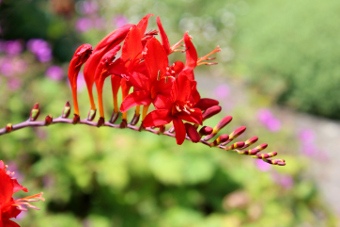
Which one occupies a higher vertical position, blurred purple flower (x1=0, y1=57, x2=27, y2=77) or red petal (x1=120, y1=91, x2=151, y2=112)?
blurred purple flower (x1=0, y1=57, x2=27, y2=77)

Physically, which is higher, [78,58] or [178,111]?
[78,58]

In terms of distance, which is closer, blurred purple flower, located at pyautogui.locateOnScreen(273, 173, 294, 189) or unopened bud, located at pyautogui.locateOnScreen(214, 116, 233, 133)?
unopened bud, located at pyautogui.locateOnScreen(214, 116, 233, 133)

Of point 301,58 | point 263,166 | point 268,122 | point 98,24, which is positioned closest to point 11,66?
point 263,166

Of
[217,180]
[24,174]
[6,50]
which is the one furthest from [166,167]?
[6,50]

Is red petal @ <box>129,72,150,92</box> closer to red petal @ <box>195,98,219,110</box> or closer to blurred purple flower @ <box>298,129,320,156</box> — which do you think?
red petal @ <box>195,98,219,110</box>

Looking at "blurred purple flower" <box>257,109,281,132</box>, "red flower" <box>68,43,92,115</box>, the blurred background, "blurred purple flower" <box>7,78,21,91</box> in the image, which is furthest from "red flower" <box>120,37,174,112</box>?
"blurred purple flower" <box>257,109,281,132</box>

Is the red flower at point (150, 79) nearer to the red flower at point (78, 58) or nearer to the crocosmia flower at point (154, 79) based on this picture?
the crocosmia flower at point (154, 79)

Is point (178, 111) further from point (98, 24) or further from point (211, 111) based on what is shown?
point (98, 24)

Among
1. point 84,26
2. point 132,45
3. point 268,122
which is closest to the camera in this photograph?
point 132,45

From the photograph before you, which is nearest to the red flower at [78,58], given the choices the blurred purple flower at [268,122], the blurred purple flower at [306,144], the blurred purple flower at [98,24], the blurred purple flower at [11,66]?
the blurred purple flower at [11,66]
